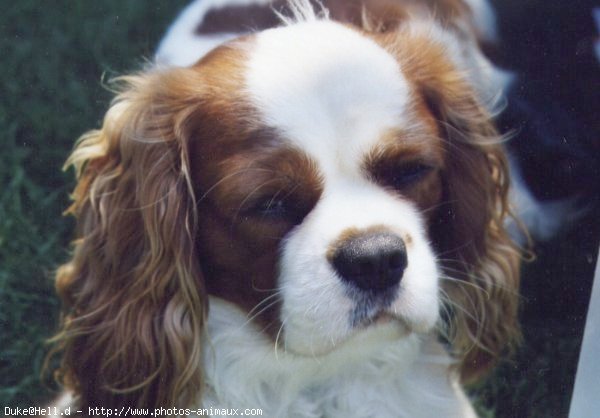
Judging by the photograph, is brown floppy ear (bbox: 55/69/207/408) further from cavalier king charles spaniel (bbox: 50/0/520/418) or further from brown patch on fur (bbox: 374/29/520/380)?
brown patch on fur (bbox: 374/29/520/380)

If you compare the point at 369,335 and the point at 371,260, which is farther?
the point at 369,335

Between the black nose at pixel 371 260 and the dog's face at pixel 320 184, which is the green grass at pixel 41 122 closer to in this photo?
the dog's face at pixel 320 184

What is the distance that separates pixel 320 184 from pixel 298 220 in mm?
87

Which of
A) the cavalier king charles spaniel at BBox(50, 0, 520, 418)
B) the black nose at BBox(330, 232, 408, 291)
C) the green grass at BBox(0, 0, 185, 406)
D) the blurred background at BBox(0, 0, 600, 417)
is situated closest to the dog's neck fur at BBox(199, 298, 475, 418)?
the cavalier king charles spaniel at BBox(50, 0, 520, 418)

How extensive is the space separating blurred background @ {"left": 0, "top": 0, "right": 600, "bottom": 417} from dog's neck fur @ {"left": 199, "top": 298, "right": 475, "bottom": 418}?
35cm

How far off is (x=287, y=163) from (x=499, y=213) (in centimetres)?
66

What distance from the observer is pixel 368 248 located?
1745 mm

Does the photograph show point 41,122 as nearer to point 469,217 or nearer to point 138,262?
point 138,262

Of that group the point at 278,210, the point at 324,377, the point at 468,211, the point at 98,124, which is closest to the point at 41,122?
the point at 98,124

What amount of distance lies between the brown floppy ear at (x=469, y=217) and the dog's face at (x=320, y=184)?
11cm

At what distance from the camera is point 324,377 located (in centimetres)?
211

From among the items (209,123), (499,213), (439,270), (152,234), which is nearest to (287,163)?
(209,123)

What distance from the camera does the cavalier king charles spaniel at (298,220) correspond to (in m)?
1.81

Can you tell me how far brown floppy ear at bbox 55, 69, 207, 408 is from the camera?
1948 millimetres
